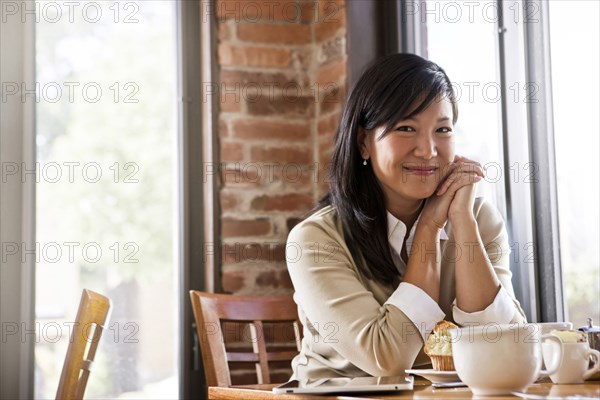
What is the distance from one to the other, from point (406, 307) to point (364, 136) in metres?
0.53

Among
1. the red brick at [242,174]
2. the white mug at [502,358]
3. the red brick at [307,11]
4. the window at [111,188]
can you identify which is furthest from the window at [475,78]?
the white mug at [502,358]

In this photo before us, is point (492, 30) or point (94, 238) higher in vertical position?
point (492, 30)

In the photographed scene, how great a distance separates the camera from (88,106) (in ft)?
8.45

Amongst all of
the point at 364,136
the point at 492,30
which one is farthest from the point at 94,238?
the point at 492,30

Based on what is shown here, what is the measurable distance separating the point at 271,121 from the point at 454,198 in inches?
36.9

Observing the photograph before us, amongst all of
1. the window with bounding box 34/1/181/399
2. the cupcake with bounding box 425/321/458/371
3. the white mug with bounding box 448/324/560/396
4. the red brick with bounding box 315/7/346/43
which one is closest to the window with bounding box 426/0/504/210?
the red brick with bounding box 315/7/346/43

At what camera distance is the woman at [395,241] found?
1707mm

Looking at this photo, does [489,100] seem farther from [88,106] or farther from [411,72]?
[88,106]

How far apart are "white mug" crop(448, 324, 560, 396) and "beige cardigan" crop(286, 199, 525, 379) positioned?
1.48 feet

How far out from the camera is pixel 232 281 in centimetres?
260

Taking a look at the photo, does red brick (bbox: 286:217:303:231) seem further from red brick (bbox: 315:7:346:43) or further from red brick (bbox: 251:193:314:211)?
red brick (bbox: 315:7:346:43)

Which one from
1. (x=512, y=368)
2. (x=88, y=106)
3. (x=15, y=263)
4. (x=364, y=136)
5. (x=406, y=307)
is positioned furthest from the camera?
(x=88, y=106)

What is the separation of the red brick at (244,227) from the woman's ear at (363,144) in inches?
26.5

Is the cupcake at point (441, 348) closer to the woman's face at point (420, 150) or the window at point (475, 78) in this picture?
the woman's face at point (420, 150)
